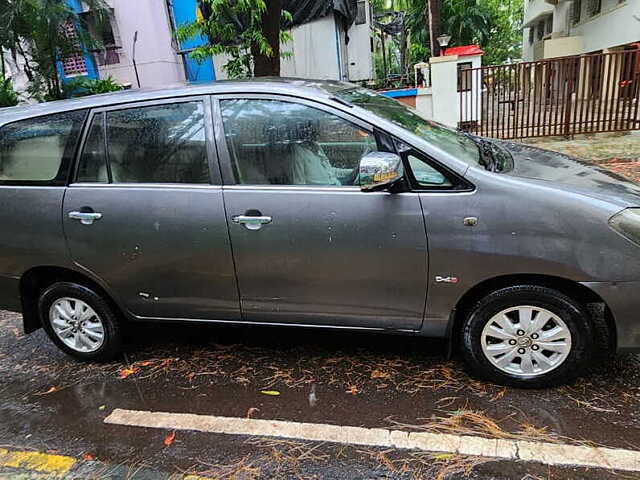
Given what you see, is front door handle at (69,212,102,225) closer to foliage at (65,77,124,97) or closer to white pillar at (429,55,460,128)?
white pillar at (429,55,460,128)

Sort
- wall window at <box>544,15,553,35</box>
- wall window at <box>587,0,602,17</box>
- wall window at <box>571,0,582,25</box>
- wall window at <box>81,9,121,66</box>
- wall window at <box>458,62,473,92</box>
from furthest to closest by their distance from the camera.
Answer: wall window at <box>544,15,553,35</box>, wall window at <box>571,0,582,25</box>, wall window at <box>587,0,602,17</box>, wall window at <box>81,9,121,66</box>, wall window at <box>458,62,473,92</box>

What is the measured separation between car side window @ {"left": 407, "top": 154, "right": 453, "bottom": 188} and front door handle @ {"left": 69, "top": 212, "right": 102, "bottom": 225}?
192cm

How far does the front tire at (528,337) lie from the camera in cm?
256

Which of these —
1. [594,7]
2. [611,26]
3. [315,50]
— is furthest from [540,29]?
[315,50]

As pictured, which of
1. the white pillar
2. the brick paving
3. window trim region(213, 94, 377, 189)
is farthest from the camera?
the white pillar

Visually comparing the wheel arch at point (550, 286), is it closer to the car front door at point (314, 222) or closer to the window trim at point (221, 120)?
the car front door at point (314, 222)

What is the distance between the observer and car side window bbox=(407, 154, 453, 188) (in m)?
2.59

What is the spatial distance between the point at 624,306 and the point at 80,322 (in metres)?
3.33

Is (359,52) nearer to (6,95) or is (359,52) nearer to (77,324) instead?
(6,95)

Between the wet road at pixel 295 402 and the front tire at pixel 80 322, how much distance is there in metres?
0.15

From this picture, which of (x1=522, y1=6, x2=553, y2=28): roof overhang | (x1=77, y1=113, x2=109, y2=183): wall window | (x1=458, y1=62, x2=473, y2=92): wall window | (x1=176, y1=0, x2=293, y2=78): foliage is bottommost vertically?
(x1=77, y1=113, x2=109, y2=183): wall window

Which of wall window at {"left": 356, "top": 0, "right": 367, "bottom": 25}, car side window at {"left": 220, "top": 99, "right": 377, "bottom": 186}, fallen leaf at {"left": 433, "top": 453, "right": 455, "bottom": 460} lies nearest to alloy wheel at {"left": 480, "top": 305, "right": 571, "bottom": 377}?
fallen leaf at {"left": 433, "top": 453, "right": 455, "bottom": 460}

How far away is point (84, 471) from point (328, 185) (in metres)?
1.93

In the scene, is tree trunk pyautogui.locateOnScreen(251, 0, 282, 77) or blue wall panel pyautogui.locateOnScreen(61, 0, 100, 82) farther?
blue wall panel pyautogui.locateOnScreen(61, 0, 100, 82)
